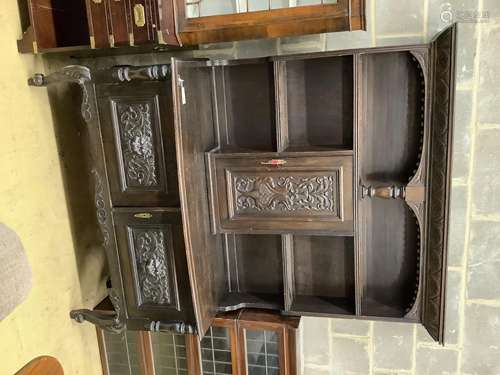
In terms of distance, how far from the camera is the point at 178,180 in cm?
163

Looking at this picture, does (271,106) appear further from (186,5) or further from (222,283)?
(222,283)

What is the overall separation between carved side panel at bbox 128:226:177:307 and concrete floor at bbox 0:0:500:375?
38 cm

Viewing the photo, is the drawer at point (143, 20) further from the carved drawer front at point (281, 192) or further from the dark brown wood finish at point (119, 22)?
the carved drawer front at point (281, 192)

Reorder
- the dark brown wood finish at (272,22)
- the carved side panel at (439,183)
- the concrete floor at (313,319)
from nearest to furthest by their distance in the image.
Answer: the dark brown wood finish at (272,22) → the carved side panel at (439,183) → the concrete floor at (313,319)

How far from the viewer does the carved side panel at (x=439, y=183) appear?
160 centimetres

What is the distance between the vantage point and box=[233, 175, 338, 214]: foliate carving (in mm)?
1769

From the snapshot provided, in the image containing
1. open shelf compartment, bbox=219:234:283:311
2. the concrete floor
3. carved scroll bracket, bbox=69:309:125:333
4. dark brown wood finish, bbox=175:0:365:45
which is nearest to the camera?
dark brown wood finish, bbox=175:0:365:45

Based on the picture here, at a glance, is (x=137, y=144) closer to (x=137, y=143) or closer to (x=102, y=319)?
(x=137, y=143)

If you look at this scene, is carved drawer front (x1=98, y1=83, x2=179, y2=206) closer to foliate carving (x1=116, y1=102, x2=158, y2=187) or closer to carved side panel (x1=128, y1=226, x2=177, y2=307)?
foliate carving (x1=116, y1=102, x2=158, y2=187)

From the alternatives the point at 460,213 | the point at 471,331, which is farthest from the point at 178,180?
the point at 471,331

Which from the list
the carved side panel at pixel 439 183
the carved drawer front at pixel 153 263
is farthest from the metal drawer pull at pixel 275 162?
the carved side panel at pixel 439 183

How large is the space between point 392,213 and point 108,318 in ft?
4.05

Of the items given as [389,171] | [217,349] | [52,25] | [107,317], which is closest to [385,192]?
[389,171]

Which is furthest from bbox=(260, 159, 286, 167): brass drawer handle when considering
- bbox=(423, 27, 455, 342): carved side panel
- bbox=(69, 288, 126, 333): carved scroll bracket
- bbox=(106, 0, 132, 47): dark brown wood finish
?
bbox=(69, 288, 126, 333): carved scroll bracket
